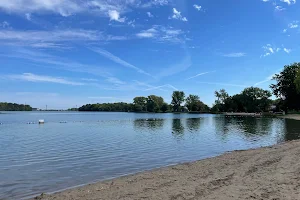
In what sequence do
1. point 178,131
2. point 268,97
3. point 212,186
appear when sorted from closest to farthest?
1. point 212,186
2. point 178,131
3. point 268,97

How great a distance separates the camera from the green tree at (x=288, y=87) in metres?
110

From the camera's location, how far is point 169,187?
9.04 meters

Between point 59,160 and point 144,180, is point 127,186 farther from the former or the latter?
point 59,160

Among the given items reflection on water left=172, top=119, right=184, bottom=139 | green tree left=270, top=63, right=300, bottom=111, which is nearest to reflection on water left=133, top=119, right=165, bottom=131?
reflection on water left=172, top=119, right=184, bottom=139

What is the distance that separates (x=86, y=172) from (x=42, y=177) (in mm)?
2127

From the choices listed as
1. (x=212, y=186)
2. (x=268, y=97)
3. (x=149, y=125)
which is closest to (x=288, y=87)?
(x=268, y=97)

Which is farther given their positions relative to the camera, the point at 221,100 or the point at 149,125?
the point at 221,100

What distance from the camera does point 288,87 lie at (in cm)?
11256

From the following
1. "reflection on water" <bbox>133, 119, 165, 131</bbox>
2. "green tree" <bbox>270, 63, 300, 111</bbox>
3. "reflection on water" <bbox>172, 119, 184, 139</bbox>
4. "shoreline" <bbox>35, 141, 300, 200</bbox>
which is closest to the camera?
"shoreline" <bbox>35, 141, 300, 200</bbox>

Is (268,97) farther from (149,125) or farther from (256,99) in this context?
(149,125)

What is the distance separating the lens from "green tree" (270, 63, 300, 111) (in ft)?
360

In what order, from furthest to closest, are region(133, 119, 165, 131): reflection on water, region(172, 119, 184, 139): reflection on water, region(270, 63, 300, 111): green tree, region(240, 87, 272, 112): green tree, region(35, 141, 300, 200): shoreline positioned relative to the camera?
region(240, 87, 272, 112): green tree → region(270, 63, 300, 111): green tree → region(133, 119, 165, 131): reflection on water → region(172, 119, 184, 139): reflection on water → region(35, 141, 300, 200): shoreline

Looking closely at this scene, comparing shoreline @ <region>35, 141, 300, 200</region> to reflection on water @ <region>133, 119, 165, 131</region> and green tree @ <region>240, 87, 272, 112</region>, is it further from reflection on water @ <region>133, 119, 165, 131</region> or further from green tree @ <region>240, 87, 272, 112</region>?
green tree @ <region>240, 87, 272, 112</region>

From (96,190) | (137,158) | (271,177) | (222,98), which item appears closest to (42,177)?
(96,190)
